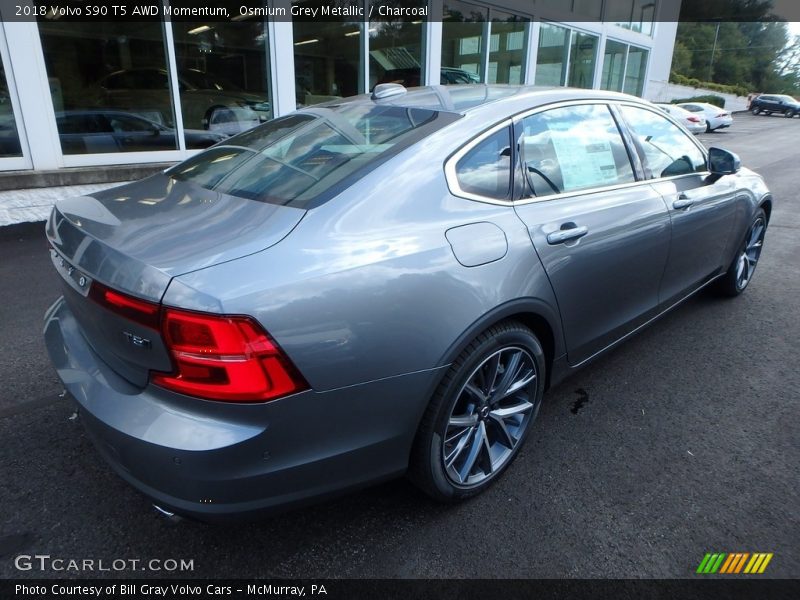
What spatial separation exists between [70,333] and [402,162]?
143 cm

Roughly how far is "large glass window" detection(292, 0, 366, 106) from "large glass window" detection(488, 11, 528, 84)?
440 cm

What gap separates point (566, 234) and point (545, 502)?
1145 mm

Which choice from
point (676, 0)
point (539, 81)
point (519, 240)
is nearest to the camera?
point (519, 240)

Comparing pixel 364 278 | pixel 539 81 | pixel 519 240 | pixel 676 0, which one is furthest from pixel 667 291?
pixel 676 0

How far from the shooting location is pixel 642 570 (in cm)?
194

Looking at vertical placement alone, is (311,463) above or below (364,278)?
below

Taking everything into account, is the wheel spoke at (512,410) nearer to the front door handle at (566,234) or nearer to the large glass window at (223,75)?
the front door handle at (566,234)

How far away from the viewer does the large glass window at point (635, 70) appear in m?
20.5

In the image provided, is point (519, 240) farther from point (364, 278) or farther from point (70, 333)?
point (70, 333)

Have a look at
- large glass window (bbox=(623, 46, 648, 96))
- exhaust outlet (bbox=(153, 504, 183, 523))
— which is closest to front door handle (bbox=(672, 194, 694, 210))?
exhaust outlet (bbox=(153, 504, 183, 523))

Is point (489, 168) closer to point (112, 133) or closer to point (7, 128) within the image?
point (7, 128)

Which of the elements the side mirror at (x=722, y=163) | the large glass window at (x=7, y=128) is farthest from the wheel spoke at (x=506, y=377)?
the large glass window at (x=7, y=128)

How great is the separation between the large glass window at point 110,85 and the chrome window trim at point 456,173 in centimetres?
684

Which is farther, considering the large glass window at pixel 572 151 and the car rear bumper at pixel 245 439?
the large glass window at pixel 572 151
